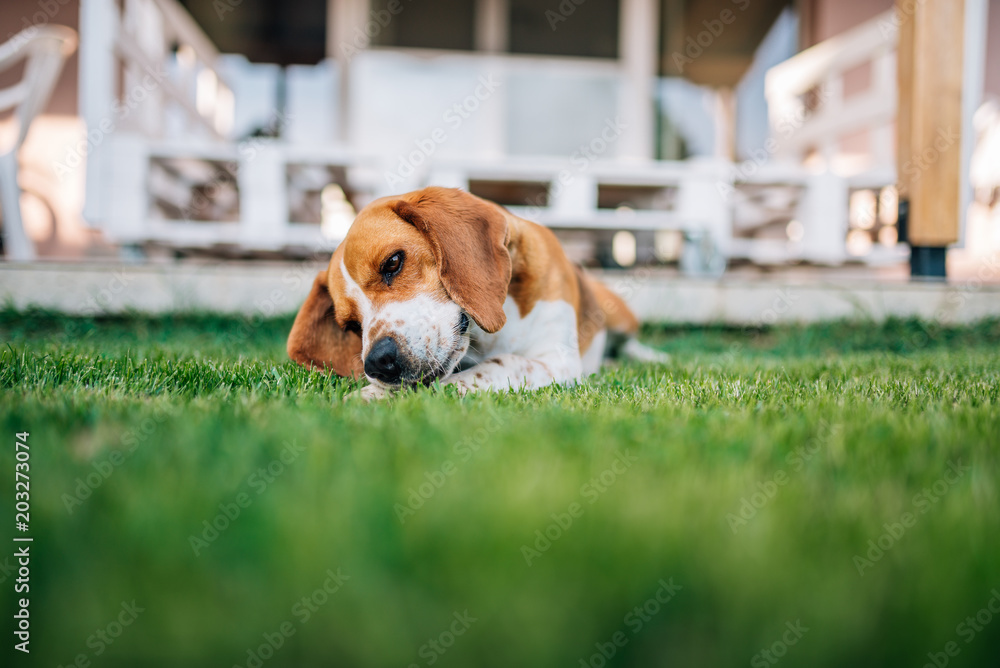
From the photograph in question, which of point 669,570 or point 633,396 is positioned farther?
point 633,396

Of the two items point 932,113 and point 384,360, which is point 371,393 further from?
point 932,113

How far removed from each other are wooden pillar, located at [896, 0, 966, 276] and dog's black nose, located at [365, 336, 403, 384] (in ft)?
14.4

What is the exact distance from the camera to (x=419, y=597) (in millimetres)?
673

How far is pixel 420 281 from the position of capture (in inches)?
81.8

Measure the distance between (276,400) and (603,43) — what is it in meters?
8.22

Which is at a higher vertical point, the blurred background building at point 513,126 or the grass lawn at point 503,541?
the blurred background building at point 513,126

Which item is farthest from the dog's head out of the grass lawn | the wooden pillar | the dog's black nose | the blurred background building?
the wooden pillar

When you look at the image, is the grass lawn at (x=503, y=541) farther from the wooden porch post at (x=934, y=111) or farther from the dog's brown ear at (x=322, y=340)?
the wooden porch post at (x=934, y=111)

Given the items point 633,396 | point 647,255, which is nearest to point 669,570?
point 633,396

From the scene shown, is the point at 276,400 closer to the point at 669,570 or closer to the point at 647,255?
the point at 669,570

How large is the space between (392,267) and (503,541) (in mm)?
1491

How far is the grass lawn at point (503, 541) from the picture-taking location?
636 millimetres

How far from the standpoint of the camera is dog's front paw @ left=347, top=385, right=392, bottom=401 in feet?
5.86

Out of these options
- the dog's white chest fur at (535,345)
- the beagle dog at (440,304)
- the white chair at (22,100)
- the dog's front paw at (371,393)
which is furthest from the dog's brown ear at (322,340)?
the white chair at (22,100)
